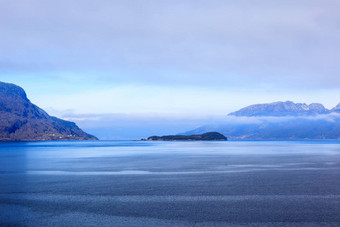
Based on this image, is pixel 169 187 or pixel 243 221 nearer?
pixel 243 221

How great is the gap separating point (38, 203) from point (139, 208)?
902cm

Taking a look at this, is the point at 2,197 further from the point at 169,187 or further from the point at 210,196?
the point at 210,196

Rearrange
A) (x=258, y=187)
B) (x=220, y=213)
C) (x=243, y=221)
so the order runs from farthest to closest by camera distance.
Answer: (x=258, y=187) → (x=220, y=213) → (x=243, y=221)

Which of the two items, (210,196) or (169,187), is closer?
(210,196)

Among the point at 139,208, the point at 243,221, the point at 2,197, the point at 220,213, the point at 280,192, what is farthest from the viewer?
the point at 280,192

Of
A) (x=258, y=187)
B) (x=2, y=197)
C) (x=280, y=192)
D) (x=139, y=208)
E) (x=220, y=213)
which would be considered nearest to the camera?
(x=220, y=213)

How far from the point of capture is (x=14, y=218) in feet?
75.0

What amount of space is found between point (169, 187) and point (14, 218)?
1758 cm

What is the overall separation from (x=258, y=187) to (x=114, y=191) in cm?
1594

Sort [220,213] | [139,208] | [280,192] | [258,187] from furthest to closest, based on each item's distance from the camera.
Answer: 1. [258,187]
2. [280,192]
3. [139,208]
4. [220,213]

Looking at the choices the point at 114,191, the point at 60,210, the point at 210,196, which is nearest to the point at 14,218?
the point at 60,210

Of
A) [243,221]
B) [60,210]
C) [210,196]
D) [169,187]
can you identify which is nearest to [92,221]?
[60,210]

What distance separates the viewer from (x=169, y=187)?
120 feet

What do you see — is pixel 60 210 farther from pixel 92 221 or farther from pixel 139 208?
pixel 139 208
